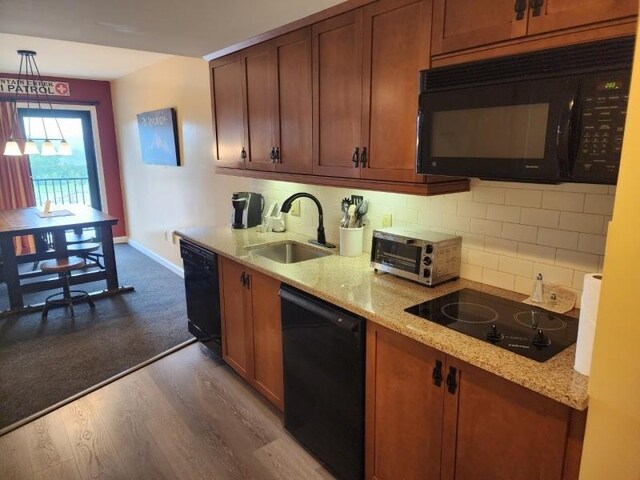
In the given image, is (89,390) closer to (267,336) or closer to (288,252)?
(267,336)

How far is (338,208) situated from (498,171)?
1386mm

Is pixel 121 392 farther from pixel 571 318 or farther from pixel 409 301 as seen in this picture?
pixel 571 318

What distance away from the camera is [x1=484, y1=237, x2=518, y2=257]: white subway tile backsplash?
5.89ft

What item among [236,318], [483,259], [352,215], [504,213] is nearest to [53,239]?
[236,318]

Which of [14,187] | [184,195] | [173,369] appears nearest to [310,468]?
[173,369]

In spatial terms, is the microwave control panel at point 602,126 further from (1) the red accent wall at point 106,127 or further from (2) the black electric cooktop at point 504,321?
(1) the red accent wall at point 106,127

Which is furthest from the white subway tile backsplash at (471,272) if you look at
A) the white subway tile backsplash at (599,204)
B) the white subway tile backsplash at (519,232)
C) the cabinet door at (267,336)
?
the cabinet door at (267,336)

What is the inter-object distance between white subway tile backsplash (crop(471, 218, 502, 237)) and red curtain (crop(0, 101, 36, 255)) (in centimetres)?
613

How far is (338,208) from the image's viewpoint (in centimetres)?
267

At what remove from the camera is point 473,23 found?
144cm

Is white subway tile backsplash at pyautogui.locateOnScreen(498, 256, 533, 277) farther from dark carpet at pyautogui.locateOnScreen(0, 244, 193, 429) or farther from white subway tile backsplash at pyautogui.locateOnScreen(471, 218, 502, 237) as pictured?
dark carpet at pyautogui.locateOnScreen(0, 244, 193, 429)

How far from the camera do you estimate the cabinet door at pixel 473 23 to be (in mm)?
1333

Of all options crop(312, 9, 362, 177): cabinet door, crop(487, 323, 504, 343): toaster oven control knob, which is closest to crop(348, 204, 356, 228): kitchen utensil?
crop(312, 9, 362, 177): cabinet door

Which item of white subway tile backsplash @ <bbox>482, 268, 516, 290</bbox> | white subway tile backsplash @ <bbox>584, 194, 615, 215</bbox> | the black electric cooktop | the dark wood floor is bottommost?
the dark wood floor
